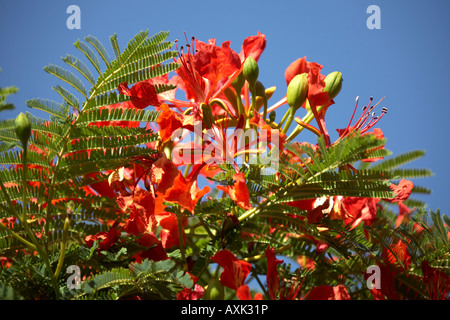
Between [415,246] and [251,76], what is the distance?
66 centimetres

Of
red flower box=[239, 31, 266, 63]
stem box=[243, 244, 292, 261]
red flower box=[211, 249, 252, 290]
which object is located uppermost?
red flower box=[239, 31, 266, 63]

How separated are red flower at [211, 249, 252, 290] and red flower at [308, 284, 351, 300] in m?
0.17

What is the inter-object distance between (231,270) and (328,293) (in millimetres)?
240

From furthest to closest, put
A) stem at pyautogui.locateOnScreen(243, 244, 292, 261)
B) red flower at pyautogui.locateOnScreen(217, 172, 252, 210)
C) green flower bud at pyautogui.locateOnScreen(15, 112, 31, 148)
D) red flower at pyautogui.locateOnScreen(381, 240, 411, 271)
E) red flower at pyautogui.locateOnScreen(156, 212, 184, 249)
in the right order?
stem at pyautogui.locateOnScreen(243, 244, 292, 261)
red flower at pyautogui.locateOnScreen(381, 240, 411, 271)
red flower at pyautogui.locateOnScreen(156, 212, 184, 249)
red flower at pyautogui.locateOnScreen(217, 172, 252, 210)
green flower bud at pyautogui.locateOnScreen(15, 112, 31, 148)

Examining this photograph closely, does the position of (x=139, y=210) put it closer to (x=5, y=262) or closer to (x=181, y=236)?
(x=181, y=236)

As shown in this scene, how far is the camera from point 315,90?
56.4 inches

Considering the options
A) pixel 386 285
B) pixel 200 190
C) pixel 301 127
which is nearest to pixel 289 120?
pixel 301 127

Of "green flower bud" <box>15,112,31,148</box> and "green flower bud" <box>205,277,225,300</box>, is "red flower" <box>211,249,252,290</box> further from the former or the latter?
"green flower bud" <box>15,112,31,148</box>

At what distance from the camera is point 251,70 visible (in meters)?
1.43

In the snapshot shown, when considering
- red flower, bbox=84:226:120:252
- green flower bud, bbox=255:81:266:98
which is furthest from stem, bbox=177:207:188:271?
green flower bud, bbox=255:81:266:98

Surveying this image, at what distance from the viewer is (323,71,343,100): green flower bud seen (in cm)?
146

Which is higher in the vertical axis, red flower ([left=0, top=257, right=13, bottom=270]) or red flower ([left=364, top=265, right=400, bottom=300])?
red flower ([left=0, top=257, right=13, bottom=270])

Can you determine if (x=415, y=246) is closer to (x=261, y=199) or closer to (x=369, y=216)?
(x=369, y=216)
